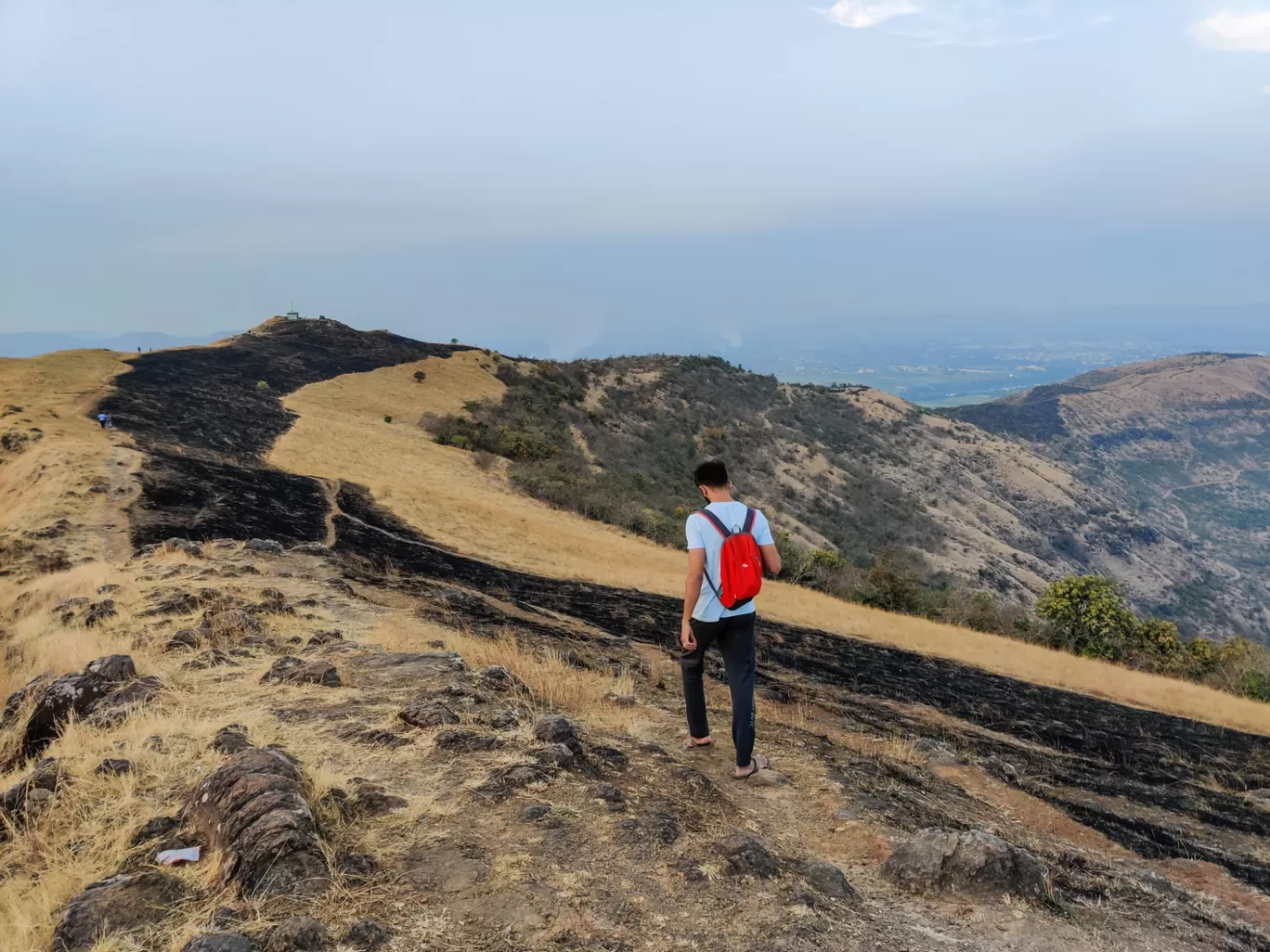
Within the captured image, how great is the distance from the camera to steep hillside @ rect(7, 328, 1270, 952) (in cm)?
343

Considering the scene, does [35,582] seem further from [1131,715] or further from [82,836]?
[1131,715]

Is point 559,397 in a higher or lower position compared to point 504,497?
higher

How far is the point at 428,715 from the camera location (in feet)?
18.4

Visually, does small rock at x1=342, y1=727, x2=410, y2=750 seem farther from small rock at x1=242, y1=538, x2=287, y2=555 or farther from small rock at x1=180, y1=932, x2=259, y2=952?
small rock at x1=242, y1=538, x2=287, y2=555

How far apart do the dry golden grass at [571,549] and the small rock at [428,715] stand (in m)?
13.2

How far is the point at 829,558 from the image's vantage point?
1291 inches

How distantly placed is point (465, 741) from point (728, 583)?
7.34 feet

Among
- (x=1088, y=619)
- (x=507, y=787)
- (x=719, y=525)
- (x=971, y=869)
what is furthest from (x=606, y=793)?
(x=1088, y=619)

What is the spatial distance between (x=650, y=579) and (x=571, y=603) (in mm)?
6295

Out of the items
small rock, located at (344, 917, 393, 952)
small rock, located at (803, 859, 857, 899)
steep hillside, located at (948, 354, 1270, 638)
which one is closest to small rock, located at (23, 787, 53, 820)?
small rock, located at (344, 917, 393, 952)

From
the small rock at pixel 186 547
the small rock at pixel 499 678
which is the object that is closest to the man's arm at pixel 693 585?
the small rock at pixel 499 678

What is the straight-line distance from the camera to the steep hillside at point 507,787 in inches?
135

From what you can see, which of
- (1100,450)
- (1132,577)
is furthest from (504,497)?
(1100,450)

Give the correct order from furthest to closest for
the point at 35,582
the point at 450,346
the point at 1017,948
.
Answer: the point at 450,346 < the point at 35,582 < the point at 1017,948
